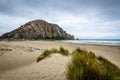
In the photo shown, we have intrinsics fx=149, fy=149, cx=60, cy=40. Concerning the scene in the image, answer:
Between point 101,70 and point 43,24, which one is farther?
point 43,24

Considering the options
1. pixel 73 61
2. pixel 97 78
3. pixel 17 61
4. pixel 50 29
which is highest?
pixel 50 29

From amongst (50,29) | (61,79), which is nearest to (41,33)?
(50,29)

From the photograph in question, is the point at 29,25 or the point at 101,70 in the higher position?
the point at 29,25

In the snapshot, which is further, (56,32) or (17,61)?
(56,32)

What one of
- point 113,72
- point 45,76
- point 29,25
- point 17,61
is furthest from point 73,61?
point 29,25

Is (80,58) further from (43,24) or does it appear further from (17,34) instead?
(43,24)

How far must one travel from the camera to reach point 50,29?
10206 cm

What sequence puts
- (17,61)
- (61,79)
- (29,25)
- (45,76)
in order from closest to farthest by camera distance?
1. (61,79)
2. (45,76)
3. (17,61)
4. (29,25)

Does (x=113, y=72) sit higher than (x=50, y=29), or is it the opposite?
(x=50, y=29)

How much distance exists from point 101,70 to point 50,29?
9883cm

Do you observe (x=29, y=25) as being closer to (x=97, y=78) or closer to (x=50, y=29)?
(x=50, y=29)

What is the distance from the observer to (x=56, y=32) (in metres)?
103

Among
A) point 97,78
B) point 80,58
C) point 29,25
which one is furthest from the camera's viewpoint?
point 29,25

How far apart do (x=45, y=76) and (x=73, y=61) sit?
5.33 ft
